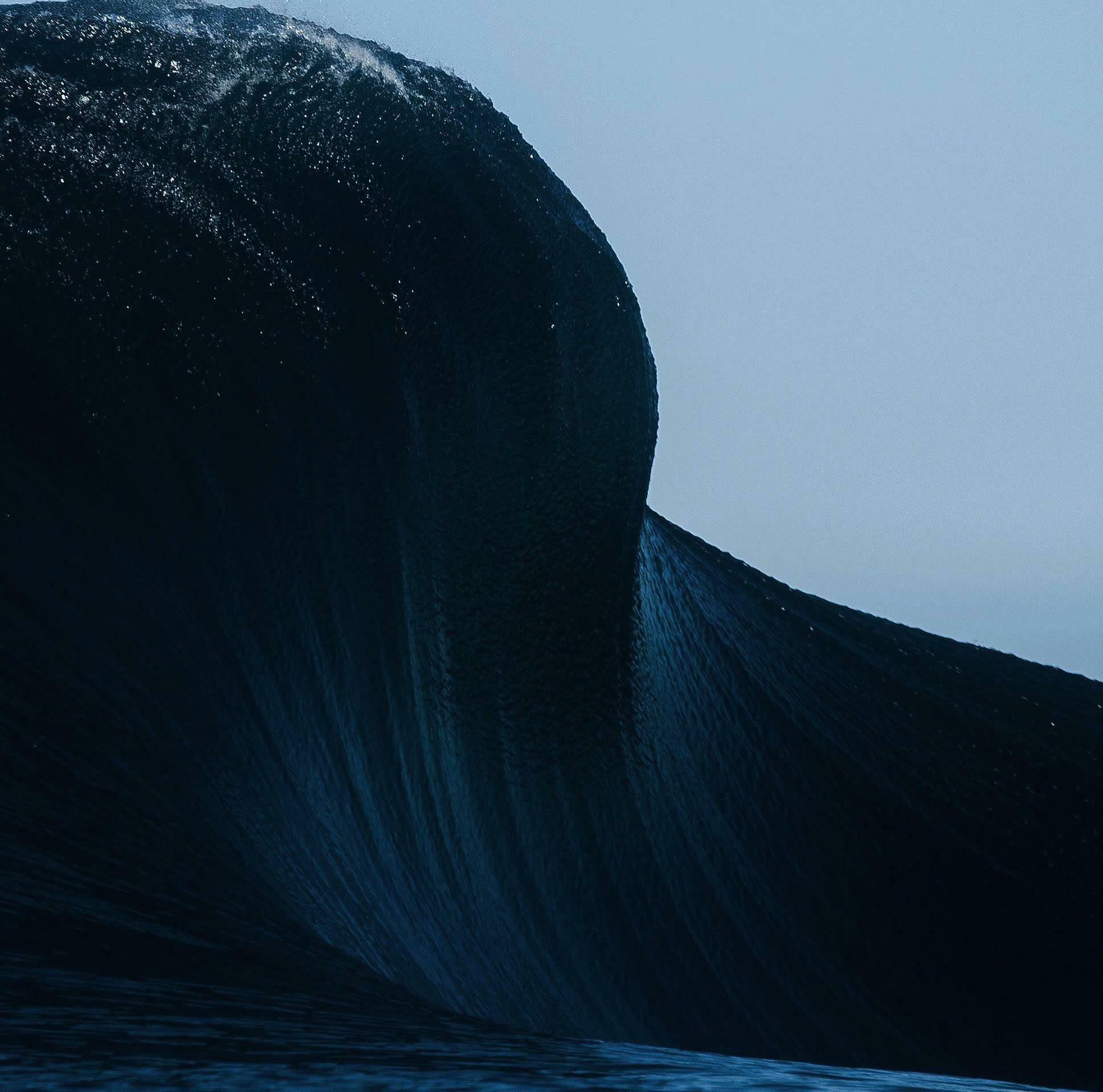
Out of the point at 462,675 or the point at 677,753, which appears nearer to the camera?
the point at 462,675

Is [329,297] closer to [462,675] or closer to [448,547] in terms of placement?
[448,547]

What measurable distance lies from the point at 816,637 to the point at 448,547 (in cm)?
139

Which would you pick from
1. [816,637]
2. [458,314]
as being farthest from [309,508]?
[816,637]

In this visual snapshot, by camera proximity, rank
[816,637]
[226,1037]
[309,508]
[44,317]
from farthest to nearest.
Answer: [816,637]
[309,508]
[44,317]
[226,1037]

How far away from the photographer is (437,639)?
10.1 ft

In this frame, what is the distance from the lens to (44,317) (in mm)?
2531

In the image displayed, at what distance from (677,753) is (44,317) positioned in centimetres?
197

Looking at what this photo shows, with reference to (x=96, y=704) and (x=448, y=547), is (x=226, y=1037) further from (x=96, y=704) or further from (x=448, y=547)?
(x=448, y=547)

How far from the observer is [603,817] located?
125 inches

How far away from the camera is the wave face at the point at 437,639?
235cm

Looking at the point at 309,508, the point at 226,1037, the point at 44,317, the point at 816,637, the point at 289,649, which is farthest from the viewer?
the point at 816,637

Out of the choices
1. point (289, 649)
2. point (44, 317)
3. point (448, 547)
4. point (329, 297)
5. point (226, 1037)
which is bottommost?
point (226, 1037)

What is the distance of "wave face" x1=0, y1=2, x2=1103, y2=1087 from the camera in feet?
7.72

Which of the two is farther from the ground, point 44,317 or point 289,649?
point 44,317
